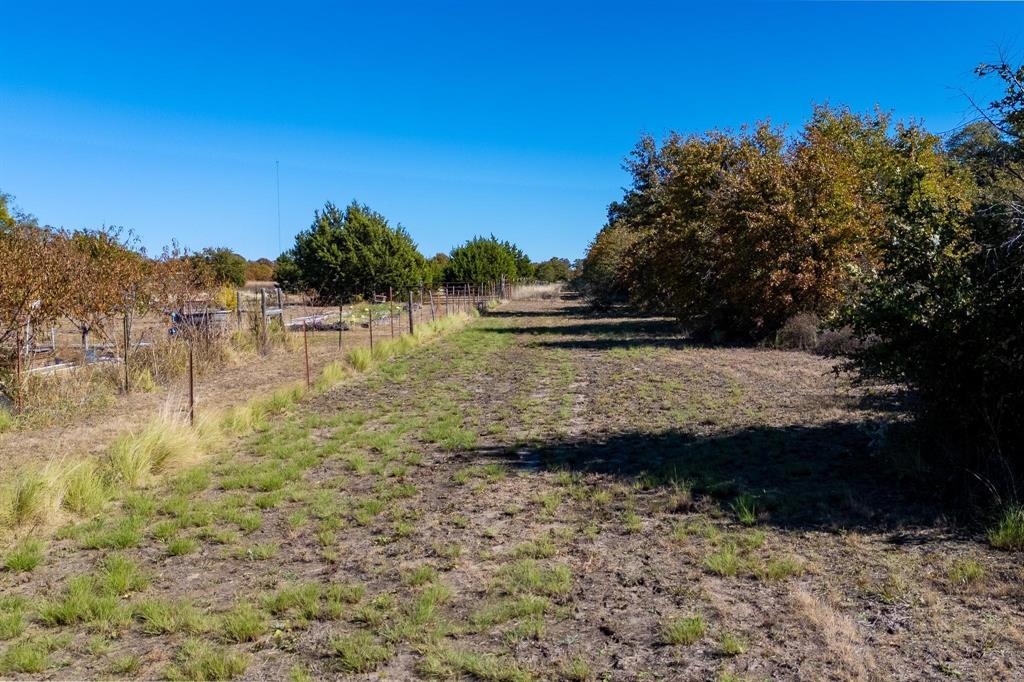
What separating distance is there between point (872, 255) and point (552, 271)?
115 meters

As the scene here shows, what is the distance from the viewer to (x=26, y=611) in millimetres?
4480

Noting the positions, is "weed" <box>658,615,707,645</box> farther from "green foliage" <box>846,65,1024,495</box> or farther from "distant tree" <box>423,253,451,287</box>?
"distant tree" <box>423,253,451,287</box>

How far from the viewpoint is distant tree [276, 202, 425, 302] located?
42.8 meters

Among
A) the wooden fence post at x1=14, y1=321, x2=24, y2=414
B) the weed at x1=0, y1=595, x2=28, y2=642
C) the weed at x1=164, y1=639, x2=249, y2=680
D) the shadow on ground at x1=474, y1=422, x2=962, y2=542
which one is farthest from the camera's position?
the wooden fence post at x1=14, y1=321, x2=24, y2=414

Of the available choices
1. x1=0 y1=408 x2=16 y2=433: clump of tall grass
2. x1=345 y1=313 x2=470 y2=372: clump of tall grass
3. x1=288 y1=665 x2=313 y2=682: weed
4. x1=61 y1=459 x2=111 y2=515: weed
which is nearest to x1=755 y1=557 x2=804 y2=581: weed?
x1=288 y1=665 x2=313 y2=682: weed

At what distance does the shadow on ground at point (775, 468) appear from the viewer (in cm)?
579

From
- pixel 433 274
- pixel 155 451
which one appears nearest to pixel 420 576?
pixel 155 451

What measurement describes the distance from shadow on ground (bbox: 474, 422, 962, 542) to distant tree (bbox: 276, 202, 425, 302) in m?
35.5

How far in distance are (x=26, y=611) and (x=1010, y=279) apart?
769 cm

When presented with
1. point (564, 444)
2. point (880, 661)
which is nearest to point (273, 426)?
point (564, 444)

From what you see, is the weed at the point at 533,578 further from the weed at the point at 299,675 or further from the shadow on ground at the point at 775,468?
the shadow on ground at the point at 775,468

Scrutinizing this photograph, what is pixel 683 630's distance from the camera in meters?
3.97

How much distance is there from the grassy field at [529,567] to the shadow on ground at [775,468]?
0.04m

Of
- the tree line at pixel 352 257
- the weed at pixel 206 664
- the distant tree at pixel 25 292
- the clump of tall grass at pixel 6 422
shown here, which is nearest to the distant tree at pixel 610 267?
the tree line at pixel 352 257
